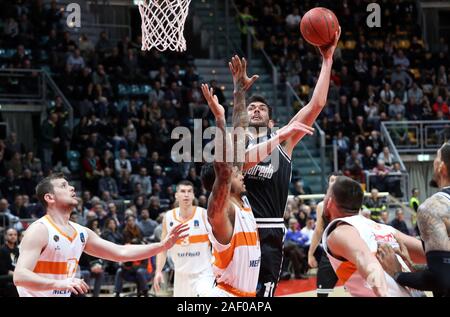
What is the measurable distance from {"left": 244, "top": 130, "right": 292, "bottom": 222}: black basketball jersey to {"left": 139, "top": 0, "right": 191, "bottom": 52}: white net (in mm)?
2836

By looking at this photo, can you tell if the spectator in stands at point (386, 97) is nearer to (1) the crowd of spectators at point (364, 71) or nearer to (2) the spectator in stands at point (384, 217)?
(1) the crowd of spectators at point (364, 71)

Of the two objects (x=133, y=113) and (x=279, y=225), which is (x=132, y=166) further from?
(x=279, y=225)

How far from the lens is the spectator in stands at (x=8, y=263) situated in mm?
12663

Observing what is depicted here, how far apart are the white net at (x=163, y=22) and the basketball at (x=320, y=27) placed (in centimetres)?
259

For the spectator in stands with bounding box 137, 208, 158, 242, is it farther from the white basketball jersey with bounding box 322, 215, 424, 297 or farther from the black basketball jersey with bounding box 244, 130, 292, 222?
the white basketball jersey with bounding box 322, 215, 424, 297

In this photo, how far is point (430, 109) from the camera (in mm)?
22188

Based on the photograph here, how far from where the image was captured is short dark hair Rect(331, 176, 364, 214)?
5398 millimetres

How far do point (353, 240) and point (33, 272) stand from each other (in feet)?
8.44

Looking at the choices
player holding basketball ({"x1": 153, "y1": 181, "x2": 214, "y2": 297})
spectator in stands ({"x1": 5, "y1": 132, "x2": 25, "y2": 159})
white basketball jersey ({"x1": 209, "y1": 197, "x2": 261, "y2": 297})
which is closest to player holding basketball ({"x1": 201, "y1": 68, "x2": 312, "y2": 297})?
white basketball jersey ({"x1": 209, "y1": 197, "x2": 261, "y2": 297})

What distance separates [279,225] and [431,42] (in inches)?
844

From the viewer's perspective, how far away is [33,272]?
21.2 ft

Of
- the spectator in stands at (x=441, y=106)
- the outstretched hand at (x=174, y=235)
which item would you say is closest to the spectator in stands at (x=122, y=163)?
the spectator in stands at (x=441, y=106)

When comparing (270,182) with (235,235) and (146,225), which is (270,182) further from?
(146,225)
